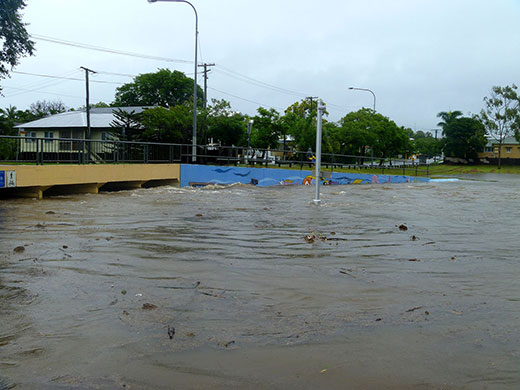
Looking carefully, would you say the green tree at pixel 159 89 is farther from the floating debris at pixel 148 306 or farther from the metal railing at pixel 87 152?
the floating debris at pixel 148 306

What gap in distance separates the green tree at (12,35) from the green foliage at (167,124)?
43.5ft

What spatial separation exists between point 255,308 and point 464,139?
264 feet

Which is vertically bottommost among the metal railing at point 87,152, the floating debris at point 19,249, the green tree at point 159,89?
the floating debris at point 19,249

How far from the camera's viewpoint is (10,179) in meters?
13.2

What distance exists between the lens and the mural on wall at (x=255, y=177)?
835 inches

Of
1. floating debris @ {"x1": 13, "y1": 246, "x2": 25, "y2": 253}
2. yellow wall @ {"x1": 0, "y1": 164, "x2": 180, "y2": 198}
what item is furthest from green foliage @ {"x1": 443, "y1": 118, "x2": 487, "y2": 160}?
floating debris @ {"x1": 13, "y1": 246, "x2": 25, "y2": 253}

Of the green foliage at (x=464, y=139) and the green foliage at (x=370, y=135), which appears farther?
the green foliage at (x=464, y=139)

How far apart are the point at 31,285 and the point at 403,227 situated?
6831 millimetres

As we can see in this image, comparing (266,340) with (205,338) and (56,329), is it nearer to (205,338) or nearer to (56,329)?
(205,338)

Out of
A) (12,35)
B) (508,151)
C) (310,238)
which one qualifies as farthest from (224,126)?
(508,151)

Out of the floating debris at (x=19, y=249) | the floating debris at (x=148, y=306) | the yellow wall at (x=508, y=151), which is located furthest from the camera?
the yellow wall at (x=508, y=151)

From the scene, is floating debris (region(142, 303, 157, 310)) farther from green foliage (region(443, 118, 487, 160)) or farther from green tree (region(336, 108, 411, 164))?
green foliage (region(443, 118, 487, 160))

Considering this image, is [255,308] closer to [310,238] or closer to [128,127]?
[310,238]

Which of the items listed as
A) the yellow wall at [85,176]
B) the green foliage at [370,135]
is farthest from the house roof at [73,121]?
the yellow wall at [85,176]
